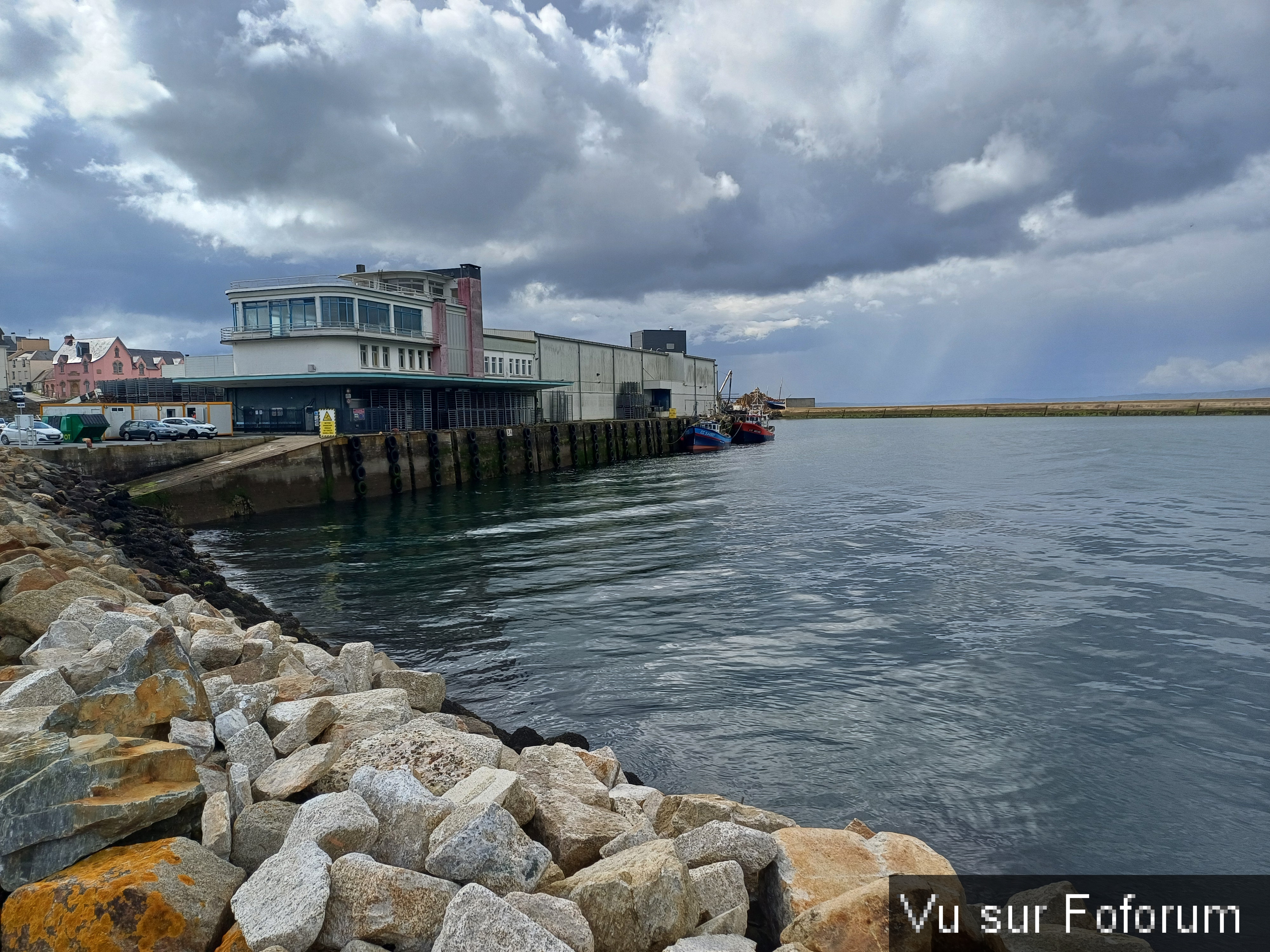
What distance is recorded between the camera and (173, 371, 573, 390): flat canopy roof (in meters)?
48.7

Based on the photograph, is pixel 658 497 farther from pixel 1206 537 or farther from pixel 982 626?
pixel 982 626

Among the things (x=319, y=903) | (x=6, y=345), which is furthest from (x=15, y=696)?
(x=6, y=345)

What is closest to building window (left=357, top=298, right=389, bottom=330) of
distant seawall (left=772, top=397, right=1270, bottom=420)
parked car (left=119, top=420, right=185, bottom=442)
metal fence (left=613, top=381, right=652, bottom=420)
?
parked car (left=119, top=420, right=185, bottom=442)

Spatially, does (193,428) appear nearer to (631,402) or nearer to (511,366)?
(511,366)

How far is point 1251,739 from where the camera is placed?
10.4m

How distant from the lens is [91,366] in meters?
125

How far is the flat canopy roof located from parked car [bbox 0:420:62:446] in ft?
34.7

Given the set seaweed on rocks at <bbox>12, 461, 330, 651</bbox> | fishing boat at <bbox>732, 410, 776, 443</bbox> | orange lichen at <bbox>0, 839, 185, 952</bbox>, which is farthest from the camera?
fishing boat at <bbox>732, 410, 776, 443</bbox>

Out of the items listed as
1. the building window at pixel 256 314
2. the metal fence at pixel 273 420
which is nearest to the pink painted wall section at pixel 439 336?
the building window at pixel 256 314

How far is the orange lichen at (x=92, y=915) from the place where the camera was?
4051 mm

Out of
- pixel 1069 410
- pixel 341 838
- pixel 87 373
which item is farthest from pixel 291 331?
pixel 1069 410

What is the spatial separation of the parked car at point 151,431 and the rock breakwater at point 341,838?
38489 millimetres

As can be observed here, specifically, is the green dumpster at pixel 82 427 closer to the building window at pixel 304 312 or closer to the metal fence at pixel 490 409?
the building window at pixel 304 312

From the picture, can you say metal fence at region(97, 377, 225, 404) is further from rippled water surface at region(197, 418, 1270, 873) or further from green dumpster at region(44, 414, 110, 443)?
rippled water surface at region(197, 418, 1270, 873)
